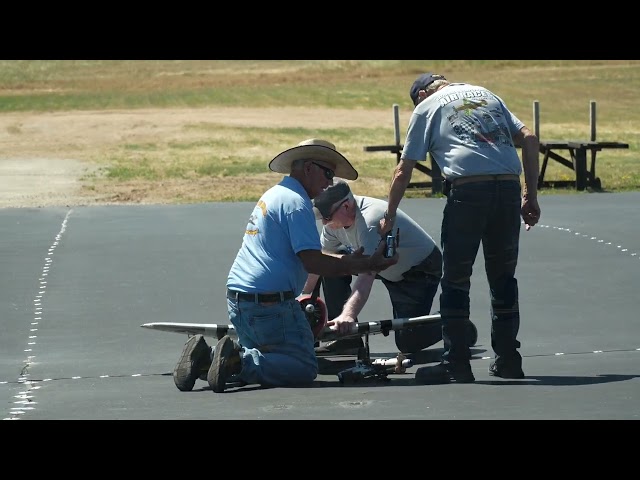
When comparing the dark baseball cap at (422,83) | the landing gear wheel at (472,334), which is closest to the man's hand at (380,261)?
the dark baseball cap at (422,83)

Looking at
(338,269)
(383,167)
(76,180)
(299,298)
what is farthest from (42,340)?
(383,167)

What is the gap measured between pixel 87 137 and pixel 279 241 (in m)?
34.6

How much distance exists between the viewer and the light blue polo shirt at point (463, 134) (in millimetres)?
7715

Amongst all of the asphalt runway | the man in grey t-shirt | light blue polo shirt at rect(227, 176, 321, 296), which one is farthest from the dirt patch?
light blue polo shirt at rect(227, 176, 321, 296)

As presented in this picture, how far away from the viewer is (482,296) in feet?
38.2

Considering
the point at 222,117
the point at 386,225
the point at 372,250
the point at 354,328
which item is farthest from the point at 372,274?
the point at 222,117

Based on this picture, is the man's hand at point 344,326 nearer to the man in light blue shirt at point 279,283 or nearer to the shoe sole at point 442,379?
the man in light blue shirt at point 279,283

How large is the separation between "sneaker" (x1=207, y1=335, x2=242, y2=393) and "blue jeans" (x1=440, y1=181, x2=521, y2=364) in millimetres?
1233

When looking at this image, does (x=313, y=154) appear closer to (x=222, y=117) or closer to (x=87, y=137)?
(x=87, y=137)

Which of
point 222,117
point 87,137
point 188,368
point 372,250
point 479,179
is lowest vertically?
point 87,137

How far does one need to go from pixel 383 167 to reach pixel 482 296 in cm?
1963

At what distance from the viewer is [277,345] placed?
25.6 feet

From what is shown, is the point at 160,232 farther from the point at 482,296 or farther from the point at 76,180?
the point at 76,180

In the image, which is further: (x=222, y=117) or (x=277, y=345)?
(x=222, y=117)
